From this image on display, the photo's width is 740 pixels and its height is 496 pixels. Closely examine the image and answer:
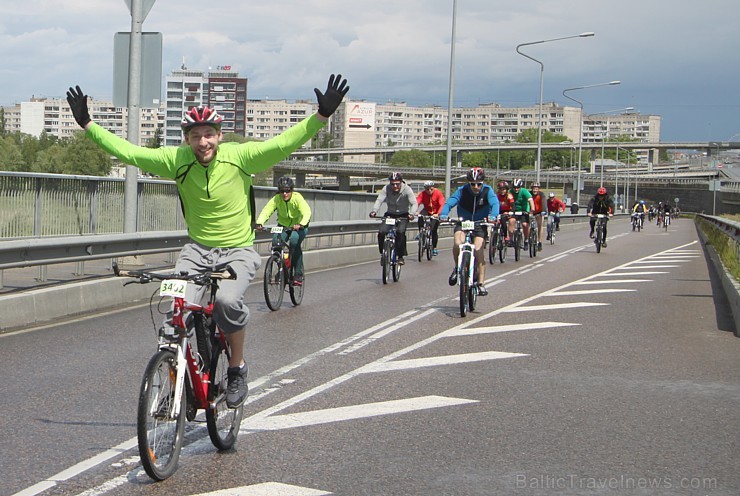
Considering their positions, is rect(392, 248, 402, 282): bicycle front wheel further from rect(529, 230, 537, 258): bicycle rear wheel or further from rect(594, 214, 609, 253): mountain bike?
rect(594, 214, 609, 253): mountain bike

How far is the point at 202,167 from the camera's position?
6.02 m

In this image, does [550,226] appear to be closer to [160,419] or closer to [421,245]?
[421,245]

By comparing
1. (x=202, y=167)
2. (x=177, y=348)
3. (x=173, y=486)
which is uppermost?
(x=202, y=167)

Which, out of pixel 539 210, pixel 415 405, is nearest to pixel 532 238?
pixel 539 210

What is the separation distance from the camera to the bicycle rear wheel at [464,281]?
13025mm

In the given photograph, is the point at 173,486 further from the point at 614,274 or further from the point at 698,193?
the point at 698,193

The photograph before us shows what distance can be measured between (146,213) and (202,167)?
37.0 feet

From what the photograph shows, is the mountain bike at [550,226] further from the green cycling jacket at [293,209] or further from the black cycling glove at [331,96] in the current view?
the black cycling glove at [331,96]

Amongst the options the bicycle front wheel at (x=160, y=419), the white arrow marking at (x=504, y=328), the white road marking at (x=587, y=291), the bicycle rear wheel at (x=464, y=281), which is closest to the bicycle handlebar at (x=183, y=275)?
the bicycle front wheel at (x=160, y=419)

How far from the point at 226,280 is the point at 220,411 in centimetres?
73

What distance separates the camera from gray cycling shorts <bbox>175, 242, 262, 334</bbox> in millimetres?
5790

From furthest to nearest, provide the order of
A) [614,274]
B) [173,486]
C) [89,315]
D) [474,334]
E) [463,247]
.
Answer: [614,274], [463,247], [89,315], [474,334], [173,486]

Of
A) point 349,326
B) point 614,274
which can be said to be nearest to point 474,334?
point 349,326

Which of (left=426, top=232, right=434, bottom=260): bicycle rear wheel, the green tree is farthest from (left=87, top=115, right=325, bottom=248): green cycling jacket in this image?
the green tree
